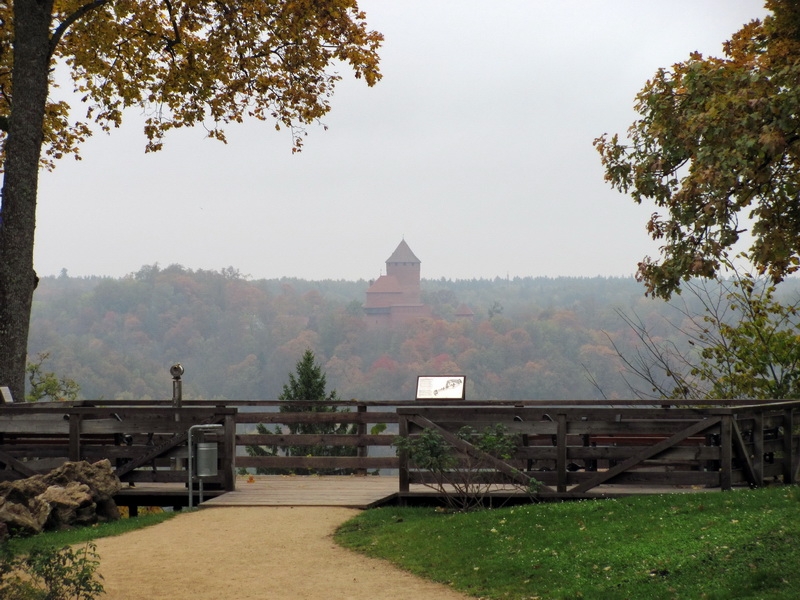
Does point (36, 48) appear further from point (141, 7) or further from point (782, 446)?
point (782, 446)

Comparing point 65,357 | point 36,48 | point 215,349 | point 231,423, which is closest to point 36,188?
point 36,48

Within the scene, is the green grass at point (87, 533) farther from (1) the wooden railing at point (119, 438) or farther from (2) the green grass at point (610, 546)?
(2) the green grass at point (610, 546)

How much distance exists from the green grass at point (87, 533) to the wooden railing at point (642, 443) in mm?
3281

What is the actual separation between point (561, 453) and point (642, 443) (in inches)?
57.4

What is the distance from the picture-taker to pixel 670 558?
8.97 m

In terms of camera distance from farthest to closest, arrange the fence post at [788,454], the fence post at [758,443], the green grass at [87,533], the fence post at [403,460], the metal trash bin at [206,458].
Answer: the metal trash bin at [206,458] < the fence post at [788,454] < the fence post at [403,460] < the fence post at [758,443] < the green grass at [87,533]

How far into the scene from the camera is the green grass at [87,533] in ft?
36.8

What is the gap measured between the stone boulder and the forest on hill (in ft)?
288

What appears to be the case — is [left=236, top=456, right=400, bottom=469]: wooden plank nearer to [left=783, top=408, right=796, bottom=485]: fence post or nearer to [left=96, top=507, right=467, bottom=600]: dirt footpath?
[left=96, top=507, right=467, bottom=600]: dirt footpath

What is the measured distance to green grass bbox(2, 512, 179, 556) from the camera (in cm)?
1120

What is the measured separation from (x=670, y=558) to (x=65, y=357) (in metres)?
117

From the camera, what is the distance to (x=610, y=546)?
9695 millimetres

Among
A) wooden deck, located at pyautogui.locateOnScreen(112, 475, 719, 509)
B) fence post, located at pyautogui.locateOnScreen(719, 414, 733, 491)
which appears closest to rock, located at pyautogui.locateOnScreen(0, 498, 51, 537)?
wooden deck, located at pyautogui.locateOnScreen(112, 475, 719, 509)

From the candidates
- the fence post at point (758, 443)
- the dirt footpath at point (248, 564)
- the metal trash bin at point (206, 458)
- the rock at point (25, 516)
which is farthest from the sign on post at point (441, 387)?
the rock at point (25, 516)
